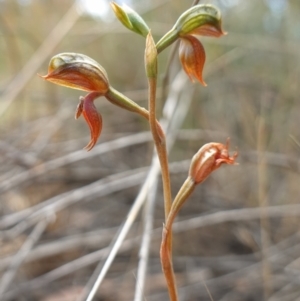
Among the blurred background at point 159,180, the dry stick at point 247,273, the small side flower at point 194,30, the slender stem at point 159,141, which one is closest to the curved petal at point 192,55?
the small side flower at point 194,30

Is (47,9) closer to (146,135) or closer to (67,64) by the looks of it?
(146,135)

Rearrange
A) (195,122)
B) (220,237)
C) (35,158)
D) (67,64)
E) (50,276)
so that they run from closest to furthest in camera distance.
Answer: (67,64) < (50,276) < (35,158) < (220,237) < (195,122)

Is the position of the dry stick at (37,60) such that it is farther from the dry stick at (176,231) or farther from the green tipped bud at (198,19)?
the green tipped bud at (198,19)

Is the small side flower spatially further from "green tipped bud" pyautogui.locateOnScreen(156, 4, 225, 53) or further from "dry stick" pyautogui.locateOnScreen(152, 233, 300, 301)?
"dry stick" pyautogui.locateOnScreen(152, 233, 300, 301)

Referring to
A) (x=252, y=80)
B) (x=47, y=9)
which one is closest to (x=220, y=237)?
(x=252, y=80)

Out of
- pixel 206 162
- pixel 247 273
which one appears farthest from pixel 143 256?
pixel 247 273

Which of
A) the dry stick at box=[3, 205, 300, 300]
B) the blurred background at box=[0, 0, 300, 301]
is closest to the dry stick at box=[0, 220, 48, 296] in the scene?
the blurred background at box=[0, 0, 300, 301]

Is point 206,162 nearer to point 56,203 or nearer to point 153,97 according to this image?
point 153,97
